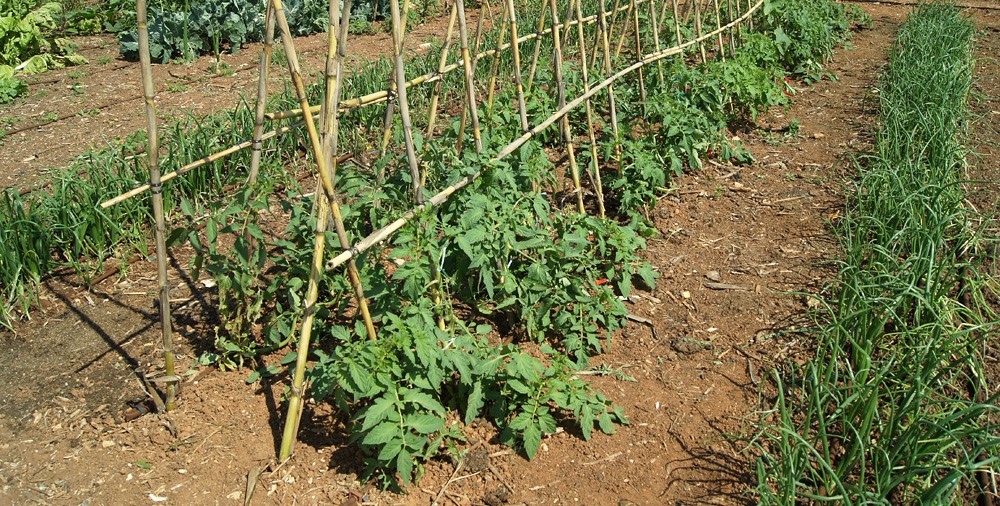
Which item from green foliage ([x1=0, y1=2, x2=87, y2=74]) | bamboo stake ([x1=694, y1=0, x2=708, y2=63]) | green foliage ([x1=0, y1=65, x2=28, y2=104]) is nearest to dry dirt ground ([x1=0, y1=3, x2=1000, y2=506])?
green foliage ([x1=0, y1=65, x2=28, y2=104])

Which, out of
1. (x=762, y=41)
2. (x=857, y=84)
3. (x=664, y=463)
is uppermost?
(x=762, y=41)

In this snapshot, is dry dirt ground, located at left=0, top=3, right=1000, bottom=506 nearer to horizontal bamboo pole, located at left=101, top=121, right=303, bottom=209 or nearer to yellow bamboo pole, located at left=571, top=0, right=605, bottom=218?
yellow bamboo pole, located at left=571, top=0, right=605, bottom=218

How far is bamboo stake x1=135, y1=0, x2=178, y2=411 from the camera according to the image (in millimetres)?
2516

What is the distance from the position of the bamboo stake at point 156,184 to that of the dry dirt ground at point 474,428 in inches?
7.8

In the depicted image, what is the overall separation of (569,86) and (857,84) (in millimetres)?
3204

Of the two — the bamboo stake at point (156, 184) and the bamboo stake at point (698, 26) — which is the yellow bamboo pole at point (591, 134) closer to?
the bamboo stake at point (698, 26)

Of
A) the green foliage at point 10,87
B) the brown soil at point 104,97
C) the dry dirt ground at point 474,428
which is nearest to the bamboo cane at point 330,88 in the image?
the dry dirt ground at point 474,428

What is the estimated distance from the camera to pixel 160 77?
6.45 metres

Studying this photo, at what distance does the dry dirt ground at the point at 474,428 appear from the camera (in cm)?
279

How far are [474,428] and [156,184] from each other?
1.40 meters

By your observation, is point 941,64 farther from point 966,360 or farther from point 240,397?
point 240,397

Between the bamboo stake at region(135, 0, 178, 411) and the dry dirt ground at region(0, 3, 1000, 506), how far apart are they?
20 centimetres

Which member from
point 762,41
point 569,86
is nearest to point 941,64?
point 762,41

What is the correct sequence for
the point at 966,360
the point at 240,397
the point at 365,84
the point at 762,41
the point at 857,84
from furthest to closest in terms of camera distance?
1. the point at 857,84
2. the point at 762,41
3. the point at 365,84
4. the point at 240,397
5. the point at 966,360
